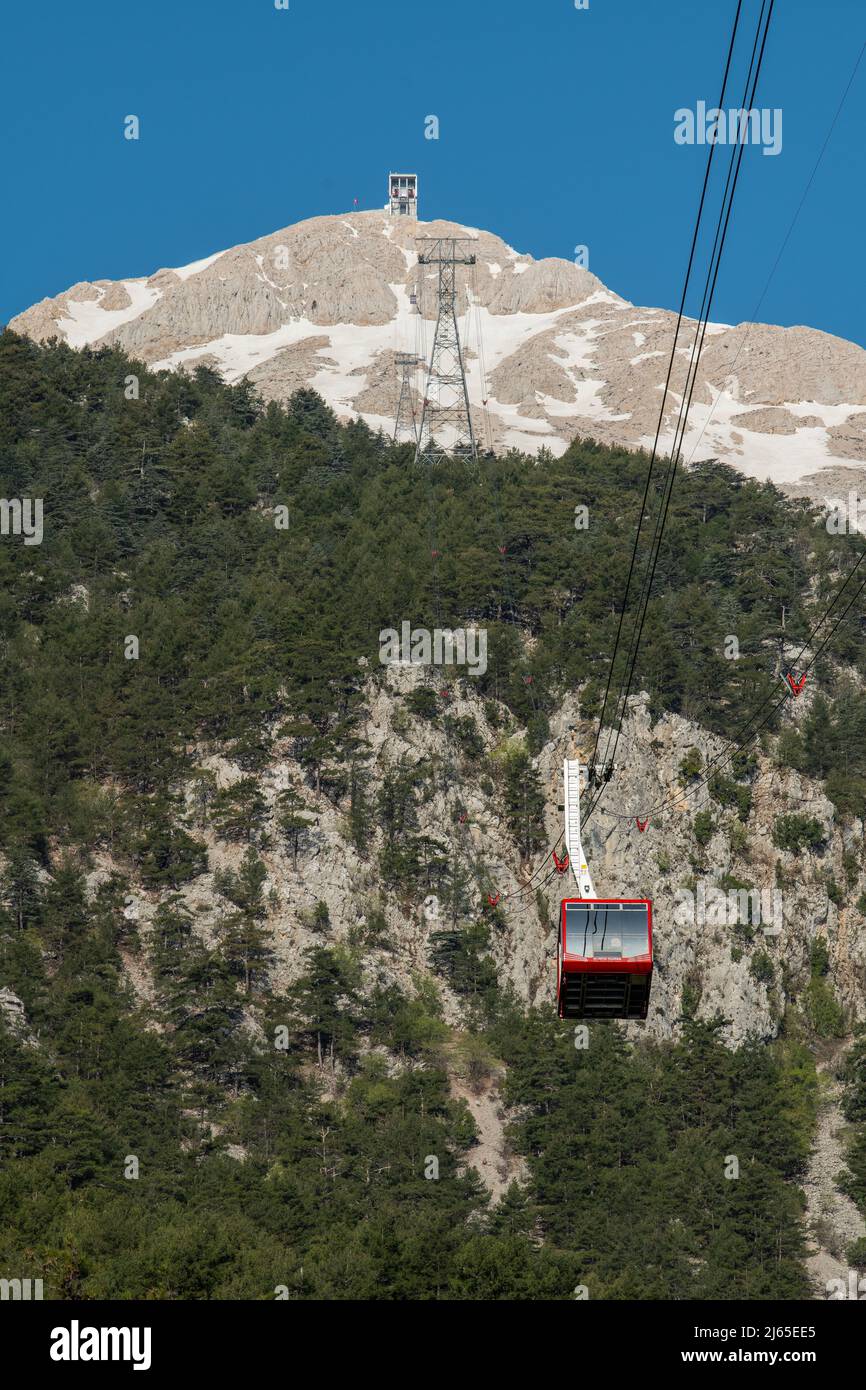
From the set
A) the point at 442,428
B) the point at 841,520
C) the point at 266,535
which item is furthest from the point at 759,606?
the point at 442,428

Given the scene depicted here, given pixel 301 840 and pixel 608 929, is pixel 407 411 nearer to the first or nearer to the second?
pixel 301 840

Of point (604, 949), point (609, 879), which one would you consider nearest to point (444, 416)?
point (609, 879)

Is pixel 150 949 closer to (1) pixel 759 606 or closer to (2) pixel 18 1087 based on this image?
(2) pixel 18 1087

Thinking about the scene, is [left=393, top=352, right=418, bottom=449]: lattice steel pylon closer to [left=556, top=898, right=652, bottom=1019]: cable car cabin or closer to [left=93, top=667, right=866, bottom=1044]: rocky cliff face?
[left=93, top=667, right=866, bottom=1044]: rocky cliff face
